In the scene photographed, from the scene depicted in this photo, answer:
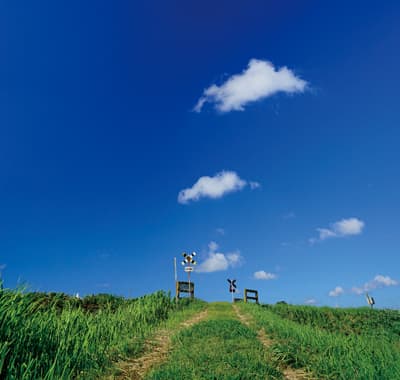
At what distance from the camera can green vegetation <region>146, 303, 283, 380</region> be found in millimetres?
5855

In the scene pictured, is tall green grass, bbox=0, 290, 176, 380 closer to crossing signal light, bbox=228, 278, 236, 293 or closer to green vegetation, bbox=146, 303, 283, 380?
green vegetation, bbox=146, 303, 283, 380

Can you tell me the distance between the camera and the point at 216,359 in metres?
6.79

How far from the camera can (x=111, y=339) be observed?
8172 millimetres

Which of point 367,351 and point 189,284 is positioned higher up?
point 189,284

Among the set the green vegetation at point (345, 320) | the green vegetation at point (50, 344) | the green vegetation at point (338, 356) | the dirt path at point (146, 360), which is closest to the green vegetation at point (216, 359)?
the dirt path at point (146, 360)

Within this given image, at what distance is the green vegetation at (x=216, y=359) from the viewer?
5.86 m

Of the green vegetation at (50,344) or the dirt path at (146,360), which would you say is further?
the dirt path at (146,360)

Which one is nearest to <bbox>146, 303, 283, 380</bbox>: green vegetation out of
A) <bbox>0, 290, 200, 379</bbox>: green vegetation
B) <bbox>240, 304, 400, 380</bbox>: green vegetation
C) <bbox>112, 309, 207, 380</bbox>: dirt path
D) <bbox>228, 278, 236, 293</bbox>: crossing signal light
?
<bbox>112, 309, 207, 380</bbox>: dirt path

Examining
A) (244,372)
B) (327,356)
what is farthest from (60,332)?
(327,356)

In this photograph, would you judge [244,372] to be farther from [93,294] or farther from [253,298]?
[253,298]

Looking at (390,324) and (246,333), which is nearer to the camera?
(246,333)

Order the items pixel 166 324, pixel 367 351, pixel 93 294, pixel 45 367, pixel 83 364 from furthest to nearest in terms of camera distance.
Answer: pixel 93 294 < pixel 166 324 < pixel 367 351 < pixel 83 364 < pixel 45 367

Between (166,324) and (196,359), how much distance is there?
6280 millimetres

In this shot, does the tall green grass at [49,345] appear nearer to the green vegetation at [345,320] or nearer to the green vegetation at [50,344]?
the green vegetation at [50,344]
